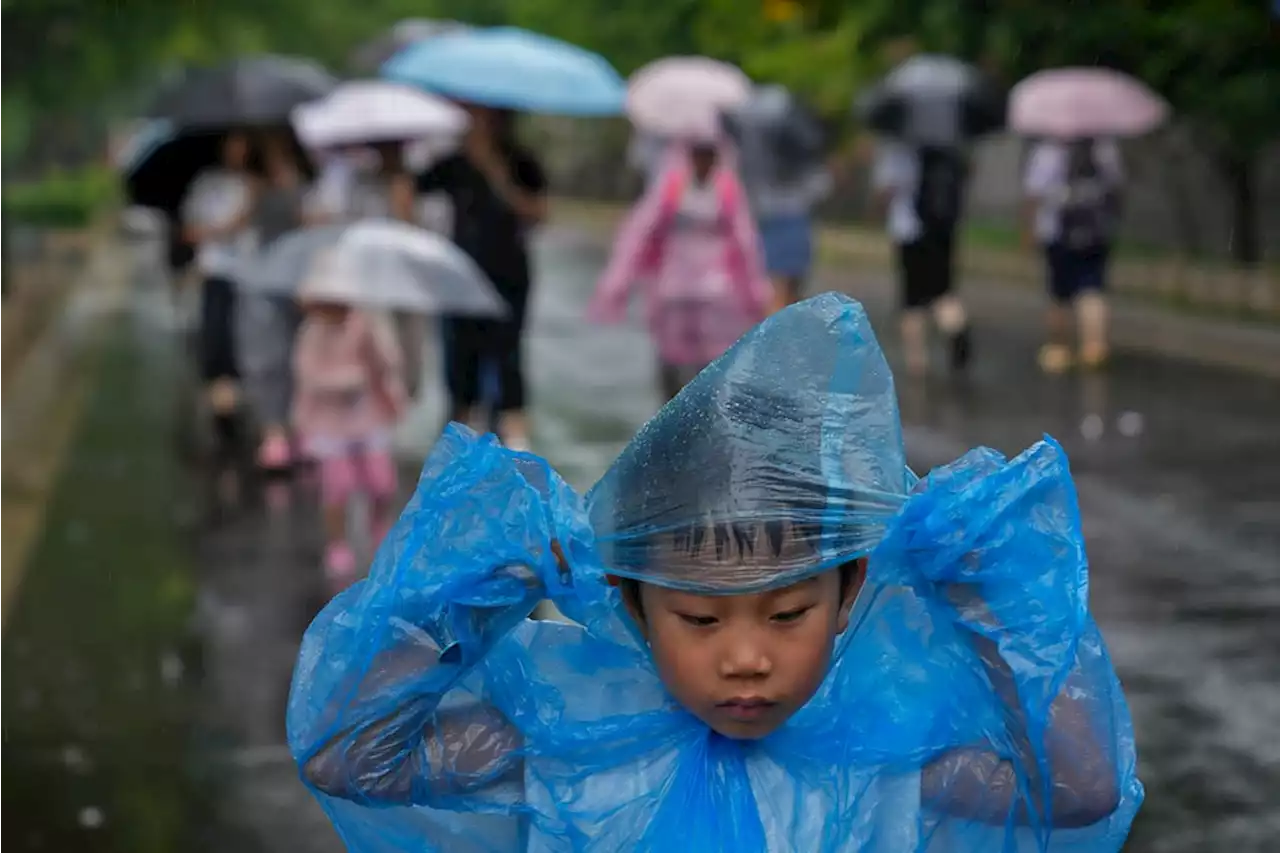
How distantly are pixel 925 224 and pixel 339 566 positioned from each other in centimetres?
700

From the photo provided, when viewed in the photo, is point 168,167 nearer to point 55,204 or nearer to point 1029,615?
point 1029,615

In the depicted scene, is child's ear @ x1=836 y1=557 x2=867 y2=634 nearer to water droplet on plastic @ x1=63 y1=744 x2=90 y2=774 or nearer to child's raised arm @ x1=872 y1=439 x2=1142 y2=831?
child's raised arm @ x1=872 y1=439 x2=1142 y2=831

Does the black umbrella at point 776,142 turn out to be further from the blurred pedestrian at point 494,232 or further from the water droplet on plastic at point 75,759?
the water droplet on plastic at point 75,759

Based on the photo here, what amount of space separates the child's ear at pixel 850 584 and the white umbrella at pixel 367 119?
Answer: 9.62 metres

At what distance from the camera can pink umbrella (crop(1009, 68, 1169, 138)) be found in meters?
14.5

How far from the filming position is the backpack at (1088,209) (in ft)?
46.4

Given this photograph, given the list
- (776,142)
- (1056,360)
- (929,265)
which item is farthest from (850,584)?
(776,142)

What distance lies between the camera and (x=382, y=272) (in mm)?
8180

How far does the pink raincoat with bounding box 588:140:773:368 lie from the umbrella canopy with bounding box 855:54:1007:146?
394 centimetres

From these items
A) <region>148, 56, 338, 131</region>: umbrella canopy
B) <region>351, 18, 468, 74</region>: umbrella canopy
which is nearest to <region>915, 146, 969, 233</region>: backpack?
<region>148, 56, 338, 131</region>: umbrella canopy

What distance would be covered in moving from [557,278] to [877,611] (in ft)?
81.4

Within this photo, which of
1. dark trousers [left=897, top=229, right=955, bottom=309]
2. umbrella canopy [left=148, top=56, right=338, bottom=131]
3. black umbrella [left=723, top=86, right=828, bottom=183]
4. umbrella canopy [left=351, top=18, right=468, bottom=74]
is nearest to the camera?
umbrella canopy [left=148, top=56, right=338, bottom=131]

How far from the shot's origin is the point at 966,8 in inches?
787

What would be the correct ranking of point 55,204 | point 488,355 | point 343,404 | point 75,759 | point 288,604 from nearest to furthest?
point 75,759 → point 288,604 → point 343,404 → point 488,355 → point 55,204
